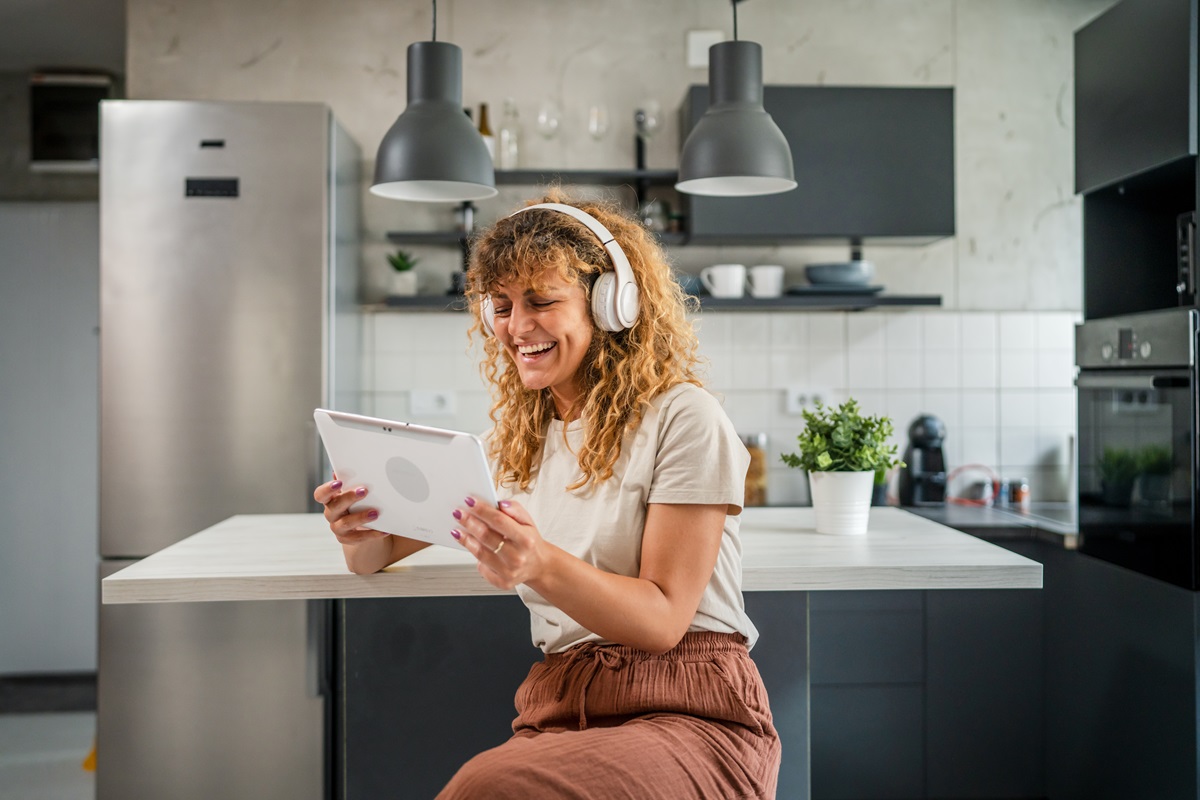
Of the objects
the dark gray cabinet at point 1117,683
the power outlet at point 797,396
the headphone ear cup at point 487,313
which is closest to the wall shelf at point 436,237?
the power outlet at point 797,396

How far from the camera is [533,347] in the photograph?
55.4 inches

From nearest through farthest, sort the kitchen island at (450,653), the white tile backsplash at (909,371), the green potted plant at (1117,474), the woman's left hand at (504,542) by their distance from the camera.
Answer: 1. the woman's left hand at (504,542)
2. the kitchen island at (450,653)
3. the green potted plant at (1117,474)
4. the white tile backsplash at (909,371)

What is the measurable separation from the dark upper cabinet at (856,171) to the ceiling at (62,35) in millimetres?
2268

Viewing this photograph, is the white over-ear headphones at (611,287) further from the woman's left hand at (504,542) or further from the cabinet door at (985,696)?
the cabinet door at (985,696)

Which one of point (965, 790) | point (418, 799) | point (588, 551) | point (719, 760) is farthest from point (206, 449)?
point (965, 790)

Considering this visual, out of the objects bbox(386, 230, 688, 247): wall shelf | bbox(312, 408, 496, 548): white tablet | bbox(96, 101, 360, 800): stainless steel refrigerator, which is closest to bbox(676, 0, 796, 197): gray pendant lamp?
bbox(312, 408, 496, 548): white tablet

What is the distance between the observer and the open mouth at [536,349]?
4.60ft

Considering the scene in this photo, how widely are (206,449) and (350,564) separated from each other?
1542 mm

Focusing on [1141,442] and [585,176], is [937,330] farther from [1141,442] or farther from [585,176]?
[585,176]

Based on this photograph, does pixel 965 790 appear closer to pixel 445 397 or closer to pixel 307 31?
pixel 445 397

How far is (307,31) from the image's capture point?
11.5 feet

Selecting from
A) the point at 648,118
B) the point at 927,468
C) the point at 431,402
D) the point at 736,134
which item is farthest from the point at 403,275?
the point at 927,468

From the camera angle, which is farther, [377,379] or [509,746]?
[377,379]

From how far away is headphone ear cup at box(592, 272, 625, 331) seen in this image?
1393mm
